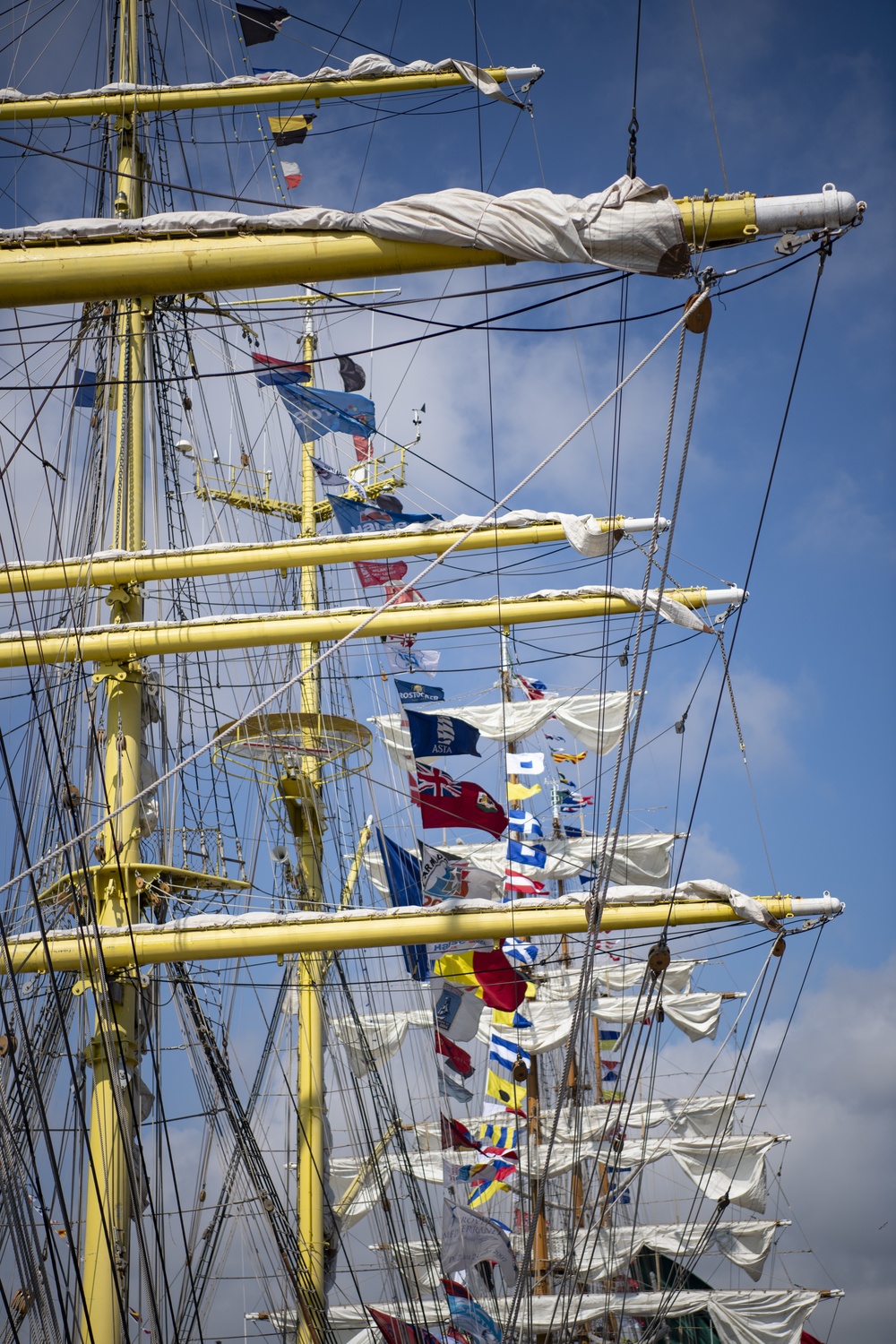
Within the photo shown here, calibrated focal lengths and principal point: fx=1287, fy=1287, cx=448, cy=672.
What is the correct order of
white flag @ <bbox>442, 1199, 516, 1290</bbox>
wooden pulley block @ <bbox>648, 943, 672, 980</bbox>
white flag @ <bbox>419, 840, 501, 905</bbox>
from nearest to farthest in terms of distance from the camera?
wooden pulley block @ <bbox>648, 943, 672, 980</bbox>
white flag @ <bbox>419, 840, 501, 905</bbox>
white flag @ <bbox>442, 1199, 516, 1290</bbox>

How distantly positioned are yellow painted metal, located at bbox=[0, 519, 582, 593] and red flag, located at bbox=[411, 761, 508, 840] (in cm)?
274

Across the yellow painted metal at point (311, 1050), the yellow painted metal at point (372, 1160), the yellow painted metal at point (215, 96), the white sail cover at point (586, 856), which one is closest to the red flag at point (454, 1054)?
the yellow painted metal at point (372, 1160)

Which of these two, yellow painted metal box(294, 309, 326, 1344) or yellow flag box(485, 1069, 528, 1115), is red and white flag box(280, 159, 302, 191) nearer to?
A: yellow painted metal box(294, 309, 326, 1344)

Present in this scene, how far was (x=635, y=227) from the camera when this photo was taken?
26.6 feet

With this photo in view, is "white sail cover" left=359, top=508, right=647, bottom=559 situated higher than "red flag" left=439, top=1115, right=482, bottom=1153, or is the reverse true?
"white sail cover" left=359, top=508, right=647, bottom=559

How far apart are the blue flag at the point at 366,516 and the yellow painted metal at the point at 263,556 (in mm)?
786

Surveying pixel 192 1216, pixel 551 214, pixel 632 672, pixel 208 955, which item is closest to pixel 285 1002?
pixel 192 1216

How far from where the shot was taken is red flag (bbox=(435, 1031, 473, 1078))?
57.1 feet

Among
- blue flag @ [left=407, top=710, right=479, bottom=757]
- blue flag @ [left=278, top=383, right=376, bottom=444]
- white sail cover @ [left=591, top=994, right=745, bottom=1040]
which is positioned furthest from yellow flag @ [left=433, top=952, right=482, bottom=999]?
white sail cover @ [left=591, top=994, right=745, bottom=1040]

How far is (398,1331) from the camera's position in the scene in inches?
613

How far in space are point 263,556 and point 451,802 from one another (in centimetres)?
384

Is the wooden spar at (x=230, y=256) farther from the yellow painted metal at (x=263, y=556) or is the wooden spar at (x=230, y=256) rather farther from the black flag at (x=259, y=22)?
the black flag at (x=259, y=22)

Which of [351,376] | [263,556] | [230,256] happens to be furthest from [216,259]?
[351,376]

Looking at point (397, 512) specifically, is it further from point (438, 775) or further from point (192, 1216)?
point (192, 1216)
